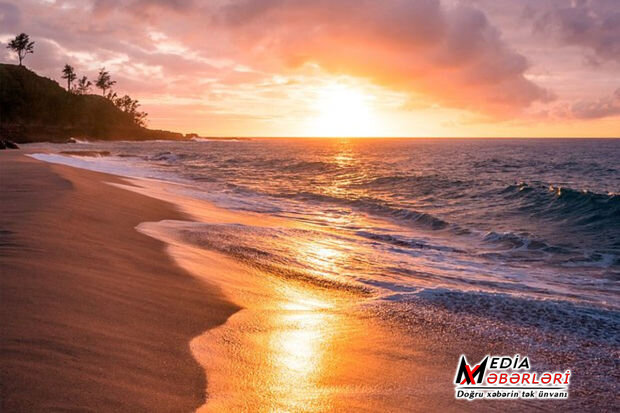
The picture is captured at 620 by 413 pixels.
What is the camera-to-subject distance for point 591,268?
38.4ft

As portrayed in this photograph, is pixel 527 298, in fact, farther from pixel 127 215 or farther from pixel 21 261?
pixel 127 215

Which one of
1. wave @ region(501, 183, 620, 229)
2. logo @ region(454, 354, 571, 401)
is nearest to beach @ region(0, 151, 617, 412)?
logo @ region(454, 354, 571, 401)

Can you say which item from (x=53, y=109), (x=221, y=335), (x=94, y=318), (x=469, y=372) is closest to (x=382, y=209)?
(x=469, y=372)

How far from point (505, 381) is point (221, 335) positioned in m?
3.11

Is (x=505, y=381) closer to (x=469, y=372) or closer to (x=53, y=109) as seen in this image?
(x=469, y=372)

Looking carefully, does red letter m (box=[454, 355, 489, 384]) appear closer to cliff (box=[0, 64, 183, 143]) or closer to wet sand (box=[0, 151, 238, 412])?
wet sand (box=[0, 151, 238, 412])

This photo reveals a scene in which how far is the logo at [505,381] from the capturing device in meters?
4.51

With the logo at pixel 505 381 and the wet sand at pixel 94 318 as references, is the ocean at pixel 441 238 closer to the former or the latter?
the logo at pixel 505 381

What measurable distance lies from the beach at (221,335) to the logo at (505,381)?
0.13 m

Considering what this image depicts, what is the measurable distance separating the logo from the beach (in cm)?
13

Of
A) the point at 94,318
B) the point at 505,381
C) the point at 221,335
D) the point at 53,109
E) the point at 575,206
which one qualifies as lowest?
the point at 505,381

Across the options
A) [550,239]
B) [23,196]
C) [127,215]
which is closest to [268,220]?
[127,215]

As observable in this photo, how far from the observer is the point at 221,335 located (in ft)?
17.2

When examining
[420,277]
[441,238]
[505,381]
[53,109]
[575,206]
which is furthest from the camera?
[53,109]
